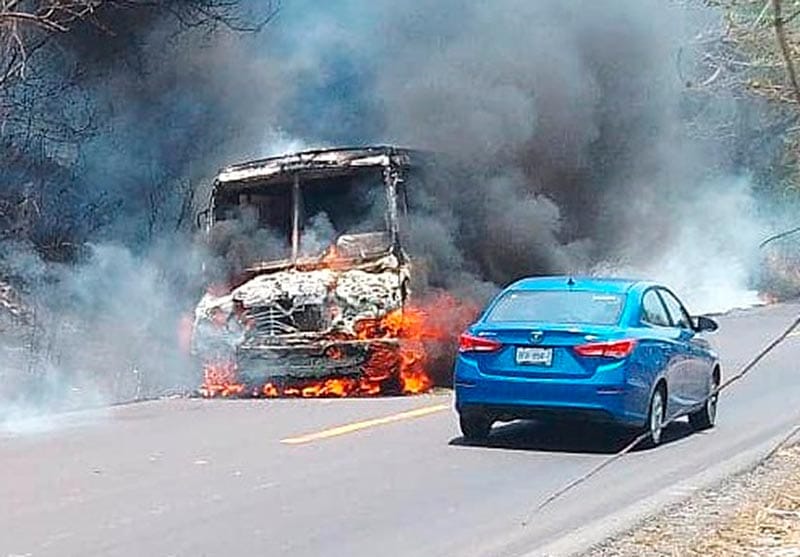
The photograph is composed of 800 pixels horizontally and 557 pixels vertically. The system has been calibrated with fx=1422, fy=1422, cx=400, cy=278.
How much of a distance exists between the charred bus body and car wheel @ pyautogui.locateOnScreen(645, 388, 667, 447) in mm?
3737

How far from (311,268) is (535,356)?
Result: 453 centimetres

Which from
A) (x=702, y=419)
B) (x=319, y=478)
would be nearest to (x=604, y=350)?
(x=702, y=419)

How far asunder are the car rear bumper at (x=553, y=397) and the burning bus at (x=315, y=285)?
3.31 metres

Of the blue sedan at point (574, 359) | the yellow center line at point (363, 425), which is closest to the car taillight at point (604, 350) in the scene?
the blue sedan at point (574, 359)

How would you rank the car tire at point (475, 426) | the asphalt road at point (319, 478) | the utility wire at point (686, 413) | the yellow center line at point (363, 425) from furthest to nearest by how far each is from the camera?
the yellow center line at point (363, 425), the car tire at point (475, 426), the asphalt road at point (319, 478), the utility wire at point (686, 413)

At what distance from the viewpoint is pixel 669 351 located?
11.7 meters

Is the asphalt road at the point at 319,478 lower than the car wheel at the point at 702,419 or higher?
lower

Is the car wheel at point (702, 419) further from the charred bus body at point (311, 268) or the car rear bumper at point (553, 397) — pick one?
the charred bus body at point (311, 268)

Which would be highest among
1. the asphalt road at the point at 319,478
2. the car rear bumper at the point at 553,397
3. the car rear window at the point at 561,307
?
the car rear window at the point at 561,307

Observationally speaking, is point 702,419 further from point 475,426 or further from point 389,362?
point 389,362

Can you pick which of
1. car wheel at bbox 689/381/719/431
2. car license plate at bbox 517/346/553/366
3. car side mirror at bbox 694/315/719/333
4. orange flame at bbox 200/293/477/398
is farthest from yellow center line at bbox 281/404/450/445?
car side mirror at bbox 694/315/719/333

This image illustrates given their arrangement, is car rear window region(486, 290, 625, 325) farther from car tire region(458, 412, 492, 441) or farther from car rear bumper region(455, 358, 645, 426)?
car tire region(458, 412, 492, 441)

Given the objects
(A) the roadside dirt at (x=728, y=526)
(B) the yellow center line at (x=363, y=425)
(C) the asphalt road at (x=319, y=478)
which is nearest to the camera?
(A) the roadside dirt at (x=728, y=526)

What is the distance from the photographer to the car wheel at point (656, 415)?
1131cm
